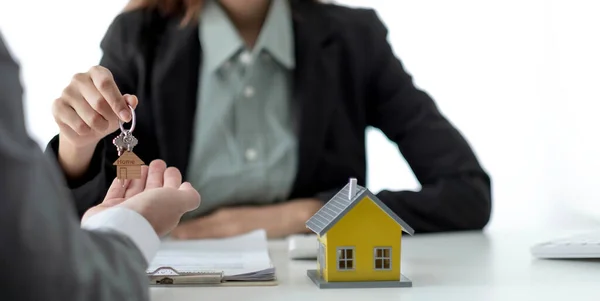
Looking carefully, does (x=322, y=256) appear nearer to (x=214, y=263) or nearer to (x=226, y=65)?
(x=214, y=263)

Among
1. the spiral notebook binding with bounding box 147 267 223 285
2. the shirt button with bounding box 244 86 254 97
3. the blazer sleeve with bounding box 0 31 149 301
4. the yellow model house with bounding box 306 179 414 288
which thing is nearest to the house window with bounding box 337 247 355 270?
the yellow model house with bounding box 306 179 414 288

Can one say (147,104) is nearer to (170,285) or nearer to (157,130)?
(157,130)

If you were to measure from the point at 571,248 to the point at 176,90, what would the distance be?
102cm

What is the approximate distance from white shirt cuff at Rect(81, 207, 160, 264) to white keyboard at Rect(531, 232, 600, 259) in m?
0.65

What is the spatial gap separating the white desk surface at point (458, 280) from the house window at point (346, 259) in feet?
0.11

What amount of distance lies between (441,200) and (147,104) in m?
0.68

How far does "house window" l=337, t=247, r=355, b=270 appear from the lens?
0.95 m

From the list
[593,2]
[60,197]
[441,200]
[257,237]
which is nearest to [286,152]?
[441,200]

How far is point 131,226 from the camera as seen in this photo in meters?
0.68

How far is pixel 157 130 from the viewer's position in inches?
71.1

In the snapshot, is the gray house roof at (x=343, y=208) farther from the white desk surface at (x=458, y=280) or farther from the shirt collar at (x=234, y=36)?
the shirt collar at (x=234, y=36)

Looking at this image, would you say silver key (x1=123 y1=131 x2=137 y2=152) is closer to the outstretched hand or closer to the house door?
the outstretched hand

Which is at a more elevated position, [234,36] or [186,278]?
[234,36]

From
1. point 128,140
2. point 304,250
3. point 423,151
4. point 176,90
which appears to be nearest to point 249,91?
point 176,90
